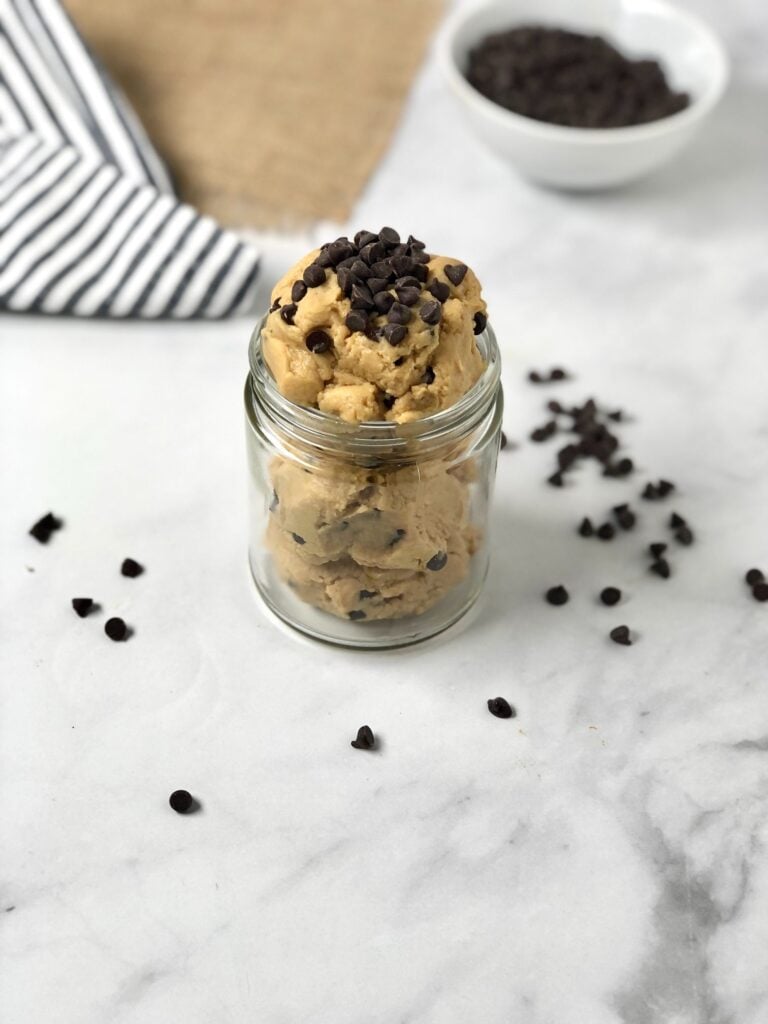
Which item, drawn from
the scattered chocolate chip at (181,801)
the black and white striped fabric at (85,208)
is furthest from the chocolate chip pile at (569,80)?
the scattered chocolate chip at (181,801)

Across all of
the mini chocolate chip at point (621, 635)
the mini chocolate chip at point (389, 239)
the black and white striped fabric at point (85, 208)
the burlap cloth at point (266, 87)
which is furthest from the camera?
the burlap cloth at point (266, 87)

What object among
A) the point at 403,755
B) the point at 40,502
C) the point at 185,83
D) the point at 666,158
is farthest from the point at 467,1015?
the point at 185,83

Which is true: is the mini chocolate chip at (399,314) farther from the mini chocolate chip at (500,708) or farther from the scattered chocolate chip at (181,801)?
the scattered chocolate chip at (181,801)

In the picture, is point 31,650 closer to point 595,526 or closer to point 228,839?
point 228,839

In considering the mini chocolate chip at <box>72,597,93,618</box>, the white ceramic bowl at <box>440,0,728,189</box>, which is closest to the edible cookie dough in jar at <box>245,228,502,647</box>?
the mini chocolate chip at <box>72,597,93,618</box>

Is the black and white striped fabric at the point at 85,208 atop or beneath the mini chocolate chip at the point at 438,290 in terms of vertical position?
beneath

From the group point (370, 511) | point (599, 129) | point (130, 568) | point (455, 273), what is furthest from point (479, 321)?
point (599, 129)
